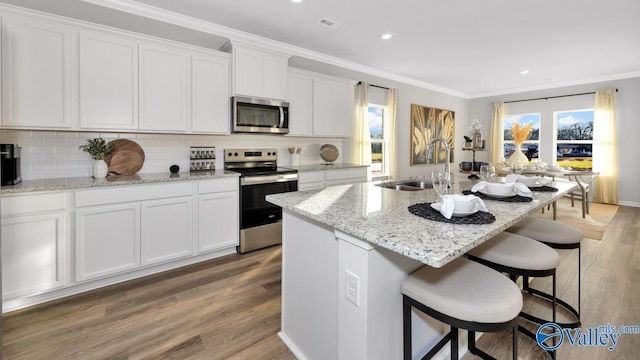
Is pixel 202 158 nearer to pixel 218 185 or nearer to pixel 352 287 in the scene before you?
pixel 218 185

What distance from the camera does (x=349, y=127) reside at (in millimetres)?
4676

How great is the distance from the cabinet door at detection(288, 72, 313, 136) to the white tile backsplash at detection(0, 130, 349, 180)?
12.5 inches

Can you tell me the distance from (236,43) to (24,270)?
2.78 metres

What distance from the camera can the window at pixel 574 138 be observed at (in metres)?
6.06

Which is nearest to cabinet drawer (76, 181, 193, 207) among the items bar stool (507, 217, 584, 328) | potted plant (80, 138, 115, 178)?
potted plant (80, 138, 115, 178)

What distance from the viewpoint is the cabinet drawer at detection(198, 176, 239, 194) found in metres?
3.04

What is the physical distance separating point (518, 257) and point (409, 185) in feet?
4.41

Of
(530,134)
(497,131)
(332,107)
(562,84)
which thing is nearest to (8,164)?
(332,107)

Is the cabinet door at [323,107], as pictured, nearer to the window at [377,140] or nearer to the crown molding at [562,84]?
the window at [377,140]

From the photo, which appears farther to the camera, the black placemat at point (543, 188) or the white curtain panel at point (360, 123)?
the white curtain panel at point (360, 123)

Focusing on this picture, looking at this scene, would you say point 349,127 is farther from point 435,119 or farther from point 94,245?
point 94,245

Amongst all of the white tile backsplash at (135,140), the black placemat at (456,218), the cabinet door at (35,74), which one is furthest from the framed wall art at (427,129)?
the cabinet door at (35,74)

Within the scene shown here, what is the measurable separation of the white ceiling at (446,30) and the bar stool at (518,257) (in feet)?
7.66

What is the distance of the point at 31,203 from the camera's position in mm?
2191
